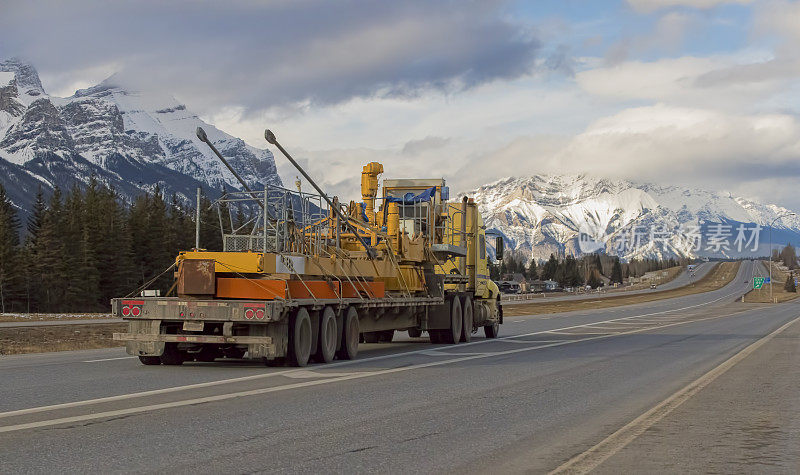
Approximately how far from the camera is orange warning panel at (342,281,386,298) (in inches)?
721

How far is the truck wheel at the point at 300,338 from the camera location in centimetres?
1593

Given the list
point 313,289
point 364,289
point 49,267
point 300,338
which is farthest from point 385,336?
point 49,267

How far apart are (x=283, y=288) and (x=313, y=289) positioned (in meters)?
1.28

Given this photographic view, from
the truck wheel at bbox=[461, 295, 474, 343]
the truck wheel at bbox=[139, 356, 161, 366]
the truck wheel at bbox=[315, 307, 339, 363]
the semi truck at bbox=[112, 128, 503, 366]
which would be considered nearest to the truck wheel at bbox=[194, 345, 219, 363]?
the semi truck at bbox=[112, 128, 503, 366]

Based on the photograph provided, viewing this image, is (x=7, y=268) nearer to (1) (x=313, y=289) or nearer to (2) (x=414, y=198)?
(2) (x=414, y=198)

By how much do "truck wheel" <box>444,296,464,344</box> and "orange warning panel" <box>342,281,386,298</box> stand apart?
14.3 ft

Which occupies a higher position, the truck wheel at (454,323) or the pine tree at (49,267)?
the pine tree at (49,267)

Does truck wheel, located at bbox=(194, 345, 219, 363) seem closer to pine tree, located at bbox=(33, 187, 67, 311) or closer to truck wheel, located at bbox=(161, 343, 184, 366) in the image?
truck wheel, located at bbox=(161, 343, 184, 366)

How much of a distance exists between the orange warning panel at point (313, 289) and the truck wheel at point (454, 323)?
6.92 metres

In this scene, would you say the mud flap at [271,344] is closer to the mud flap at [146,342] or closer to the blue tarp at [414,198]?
the mud flap at [146,342]

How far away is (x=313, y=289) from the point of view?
1675cm

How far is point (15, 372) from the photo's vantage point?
1502 centimetres

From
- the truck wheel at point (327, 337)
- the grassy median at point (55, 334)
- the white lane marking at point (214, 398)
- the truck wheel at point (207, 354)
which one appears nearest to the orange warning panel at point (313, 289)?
the truck wheel at point (327, 337)

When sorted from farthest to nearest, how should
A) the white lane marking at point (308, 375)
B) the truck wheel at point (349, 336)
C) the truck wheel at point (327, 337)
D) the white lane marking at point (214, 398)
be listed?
the truck wheel at point (349, 336)
the truck wheel at point (327, 337)
the white lane marking at point (308, 375)
the white lane marking at point (214, 398)
